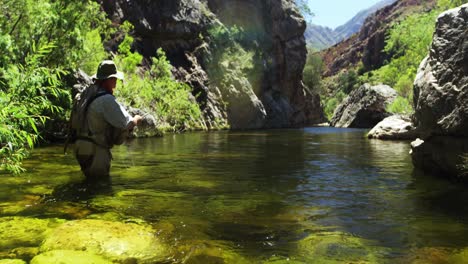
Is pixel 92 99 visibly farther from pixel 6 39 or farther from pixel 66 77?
pixel 66 77

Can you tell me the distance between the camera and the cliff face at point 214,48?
→ 61.6 metres

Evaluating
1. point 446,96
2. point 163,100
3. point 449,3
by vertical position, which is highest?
point 449,3

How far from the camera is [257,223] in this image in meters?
6.61

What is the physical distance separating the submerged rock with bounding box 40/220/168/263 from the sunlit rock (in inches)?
12.0

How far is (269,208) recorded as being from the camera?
770cm

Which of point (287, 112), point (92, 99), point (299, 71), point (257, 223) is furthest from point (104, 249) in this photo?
point (299, 71)

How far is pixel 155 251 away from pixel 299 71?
3498 inches

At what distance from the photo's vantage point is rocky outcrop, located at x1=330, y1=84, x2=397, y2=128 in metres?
61.4

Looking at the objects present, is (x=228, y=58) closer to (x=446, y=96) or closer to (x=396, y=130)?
(x=396, y=130)

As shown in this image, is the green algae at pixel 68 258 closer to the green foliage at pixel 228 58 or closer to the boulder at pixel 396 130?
the boulder at pixel 396 130

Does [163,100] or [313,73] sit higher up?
[313,73]

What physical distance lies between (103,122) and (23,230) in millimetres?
3362

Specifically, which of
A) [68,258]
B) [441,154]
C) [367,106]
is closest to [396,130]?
[441,154]

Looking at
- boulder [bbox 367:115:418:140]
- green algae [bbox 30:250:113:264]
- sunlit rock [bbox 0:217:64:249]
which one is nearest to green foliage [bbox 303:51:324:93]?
boulder [bbox 367:115:418:140]
